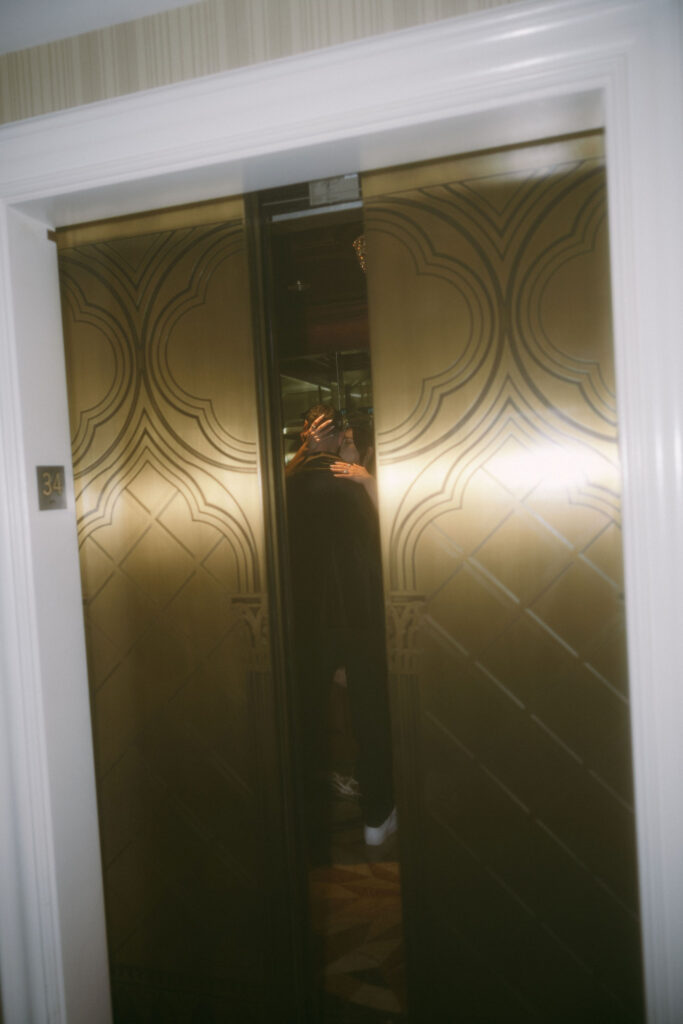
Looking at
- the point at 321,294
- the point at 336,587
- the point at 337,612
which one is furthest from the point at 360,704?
the point at 321,294

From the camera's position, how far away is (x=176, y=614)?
1.96 meters

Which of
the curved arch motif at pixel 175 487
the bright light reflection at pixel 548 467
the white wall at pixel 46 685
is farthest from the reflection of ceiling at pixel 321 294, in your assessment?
the bright light reflection at pixel 548 467

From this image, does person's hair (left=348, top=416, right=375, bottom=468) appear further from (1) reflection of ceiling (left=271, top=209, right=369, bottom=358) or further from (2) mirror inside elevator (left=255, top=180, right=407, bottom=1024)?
(1) reflection of ceiling (left=271, top=209, right=369, bottom=358)

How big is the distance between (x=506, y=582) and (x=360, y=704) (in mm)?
1526

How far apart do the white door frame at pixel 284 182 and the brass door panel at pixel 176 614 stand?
4.3 inches

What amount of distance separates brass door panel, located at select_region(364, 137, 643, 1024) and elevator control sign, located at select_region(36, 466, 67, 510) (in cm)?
93

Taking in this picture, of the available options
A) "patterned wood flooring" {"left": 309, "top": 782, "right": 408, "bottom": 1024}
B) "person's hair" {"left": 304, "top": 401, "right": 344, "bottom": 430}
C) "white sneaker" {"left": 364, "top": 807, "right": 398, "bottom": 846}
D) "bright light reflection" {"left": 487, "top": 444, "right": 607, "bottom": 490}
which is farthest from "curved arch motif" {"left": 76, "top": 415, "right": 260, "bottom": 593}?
"white sneaker" {"left": 364, "top": 807, "right": 398, "bottom": 846}

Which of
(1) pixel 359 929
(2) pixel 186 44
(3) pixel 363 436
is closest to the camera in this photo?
(2) pixel 186 44

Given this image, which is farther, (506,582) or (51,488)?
(51,488)

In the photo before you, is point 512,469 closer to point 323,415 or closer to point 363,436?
point 323,415

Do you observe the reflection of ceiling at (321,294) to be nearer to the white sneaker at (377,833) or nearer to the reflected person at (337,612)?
the reflected person at (337,612)

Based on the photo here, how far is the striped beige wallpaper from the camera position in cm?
142

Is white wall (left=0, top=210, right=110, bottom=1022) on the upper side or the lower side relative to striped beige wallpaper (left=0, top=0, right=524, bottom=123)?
lower

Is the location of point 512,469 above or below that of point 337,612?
above
